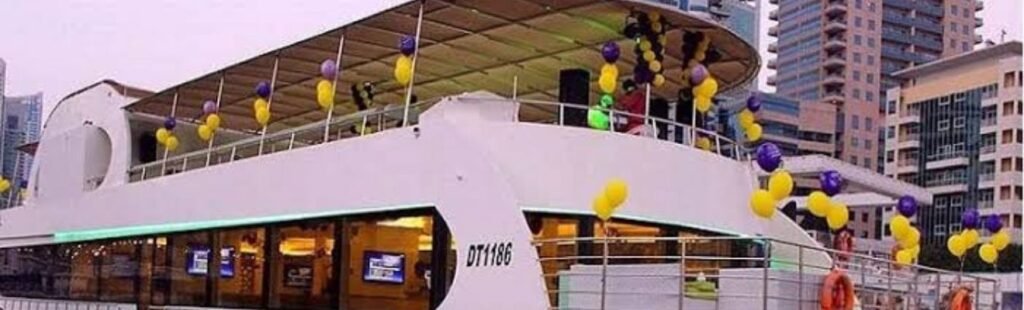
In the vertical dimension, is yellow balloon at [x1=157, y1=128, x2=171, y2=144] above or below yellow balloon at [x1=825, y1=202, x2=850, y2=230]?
above

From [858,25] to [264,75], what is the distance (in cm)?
8936

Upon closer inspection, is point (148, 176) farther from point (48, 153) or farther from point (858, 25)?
point (858, 25)

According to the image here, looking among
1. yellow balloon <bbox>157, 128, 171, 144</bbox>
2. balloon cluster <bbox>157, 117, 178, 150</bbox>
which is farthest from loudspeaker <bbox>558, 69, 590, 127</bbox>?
yellow balloon <bbox>157, 128, 171, 144</bbox>

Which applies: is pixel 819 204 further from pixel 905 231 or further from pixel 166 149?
pixel 166 149

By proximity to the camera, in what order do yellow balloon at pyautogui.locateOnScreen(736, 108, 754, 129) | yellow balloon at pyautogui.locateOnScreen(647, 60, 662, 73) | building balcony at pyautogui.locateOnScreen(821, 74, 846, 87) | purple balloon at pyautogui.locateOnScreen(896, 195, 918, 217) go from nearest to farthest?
purple balloon at pyautogui.locateOnScreen(896, 195, 918, 217), yellow balloon at pyautogui.locateOnScreen(647, 60, 662, 73), yellow balloon at pyautogui.locateOnScreen(736, 108, 754, 129), building balcony at pyautogui.locateOnScreen(821, 74, 846, 87)

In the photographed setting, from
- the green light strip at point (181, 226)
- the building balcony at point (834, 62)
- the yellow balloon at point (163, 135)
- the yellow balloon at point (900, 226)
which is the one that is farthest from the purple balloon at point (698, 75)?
the building balcony at point (834, 62)

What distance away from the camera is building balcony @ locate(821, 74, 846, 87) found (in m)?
99.5

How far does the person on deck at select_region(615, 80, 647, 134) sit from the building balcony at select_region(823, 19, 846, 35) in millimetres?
87648

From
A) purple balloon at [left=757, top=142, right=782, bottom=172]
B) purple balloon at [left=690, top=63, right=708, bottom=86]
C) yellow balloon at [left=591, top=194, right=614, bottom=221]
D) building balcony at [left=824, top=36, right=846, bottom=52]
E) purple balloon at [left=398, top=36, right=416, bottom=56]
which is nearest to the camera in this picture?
yellow balloon at [left=591, top=194, right=614, bottom=221]

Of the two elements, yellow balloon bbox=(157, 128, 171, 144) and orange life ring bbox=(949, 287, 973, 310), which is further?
yellow balloon bbox=(157, 128, 171, 144)

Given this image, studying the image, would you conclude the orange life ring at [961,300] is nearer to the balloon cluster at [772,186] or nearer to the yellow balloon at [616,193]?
the balloon cluster at [772,186]

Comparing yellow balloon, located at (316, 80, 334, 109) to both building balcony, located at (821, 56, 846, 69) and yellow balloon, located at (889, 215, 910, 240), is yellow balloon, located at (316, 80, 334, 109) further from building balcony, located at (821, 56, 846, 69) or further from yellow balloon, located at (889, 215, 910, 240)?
building balcony, located at (821, 56, 846, 69)

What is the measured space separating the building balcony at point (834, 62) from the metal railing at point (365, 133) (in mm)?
Answer: 84971

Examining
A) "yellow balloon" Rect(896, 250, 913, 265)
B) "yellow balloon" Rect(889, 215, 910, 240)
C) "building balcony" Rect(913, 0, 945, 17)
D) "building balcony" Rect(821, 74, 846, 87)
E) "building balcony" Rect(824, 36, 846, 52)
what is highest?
"building balcony" Rect(913, 0, 945, 17)
